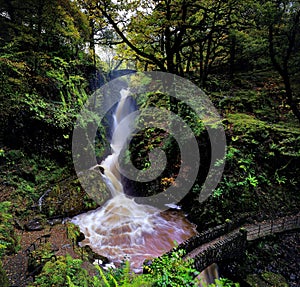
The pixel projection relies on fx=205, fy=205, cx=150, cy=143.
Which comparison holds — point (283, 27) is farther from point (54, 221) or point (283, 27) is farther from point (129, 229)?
point (54, 221)

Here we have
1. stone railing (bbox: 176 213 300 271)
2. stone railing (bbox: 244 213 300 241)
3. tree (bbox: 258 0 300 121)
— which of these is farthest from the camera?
tree (bbox: 258 0 300 121)

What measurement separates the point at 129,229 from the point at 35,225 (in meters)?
3.45

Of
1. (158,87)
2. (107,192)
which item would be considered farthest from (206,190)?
(158,87)

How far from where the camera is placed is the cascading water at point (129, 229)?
720 centimetres

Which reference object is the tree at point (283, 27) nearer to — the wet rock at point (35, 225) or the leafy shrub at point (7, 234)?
the leafy shrub at point (7, 234)

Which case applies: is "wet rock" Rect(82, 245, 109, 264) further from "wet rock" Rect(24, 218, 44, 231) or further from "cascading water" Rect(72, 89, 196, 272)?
"wet rock" Rect(24, 218, 44, 231)

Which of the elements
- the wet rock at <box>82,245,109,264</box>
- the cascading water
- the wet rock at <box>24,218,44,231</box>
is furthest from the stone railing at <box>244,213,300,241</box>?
the wet rock at <box>24,218,44,231</box>

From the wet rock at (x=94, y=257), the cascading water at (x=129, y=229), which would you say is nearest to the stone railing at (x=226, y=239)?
the cascading water at (x=129, y=229)

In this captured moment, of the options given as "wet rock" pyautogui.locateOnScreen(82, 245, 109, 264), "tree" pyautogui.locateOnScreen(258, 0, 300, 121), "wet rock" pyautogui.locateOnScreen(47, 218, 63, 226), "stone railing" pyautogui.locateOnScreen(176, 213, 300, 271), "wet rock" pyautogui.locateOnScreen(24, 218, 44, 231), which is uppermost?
"tree" pyautogui.locateOnScreen(258, 0, 300, 121)

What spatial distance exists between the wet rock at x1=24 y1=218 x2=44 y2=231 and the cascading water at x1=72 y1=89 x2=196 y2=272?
1357mm

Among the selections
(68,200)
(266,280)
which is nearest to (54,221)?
(68,200)

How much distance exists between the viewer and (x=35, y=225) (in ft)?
23.1

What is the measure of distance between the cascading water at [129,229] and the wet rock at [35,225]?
4.45ft

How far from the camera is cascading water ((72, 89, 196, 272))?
7.20m
